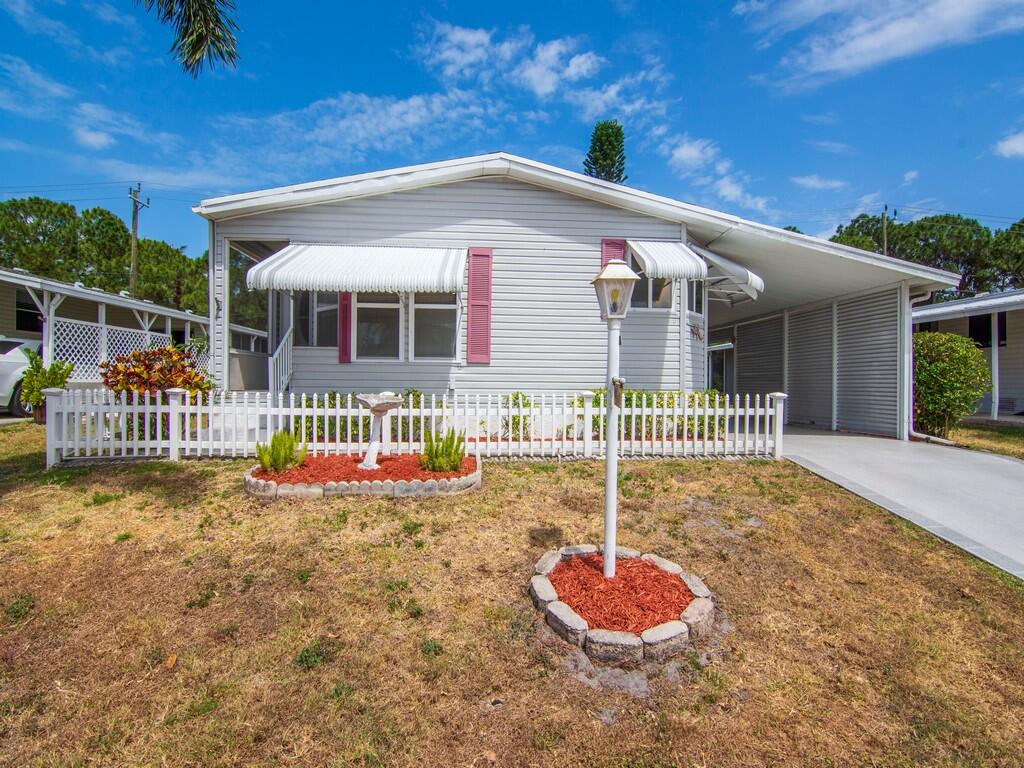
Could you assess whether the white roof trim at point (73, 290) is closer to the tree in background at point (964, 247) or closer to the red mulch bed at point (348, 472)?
the red mulch bed at point (348, 472)

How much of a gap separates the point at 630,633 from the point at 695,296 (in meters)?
8.46

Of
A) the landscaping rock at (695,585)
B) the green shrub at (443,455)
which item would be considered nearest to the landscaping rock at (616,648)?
the landscaping rock at (695,585)

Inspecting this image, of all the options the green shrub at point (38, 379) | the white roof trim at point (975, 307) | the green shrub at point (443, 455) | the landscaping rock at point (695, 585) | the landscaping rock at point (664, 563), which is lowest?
the landscaping rock at point (695, 585)

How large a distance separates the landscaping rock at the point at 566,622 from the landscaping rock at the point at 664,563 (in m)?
0.97

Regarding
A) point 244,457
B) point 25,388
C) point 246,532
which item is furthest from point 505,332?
point 25,388

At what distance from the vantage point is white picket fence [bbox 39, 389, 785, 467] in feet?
22.0

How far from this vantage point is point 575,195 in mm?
9234

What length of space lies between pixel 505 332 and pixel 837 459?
229 inches

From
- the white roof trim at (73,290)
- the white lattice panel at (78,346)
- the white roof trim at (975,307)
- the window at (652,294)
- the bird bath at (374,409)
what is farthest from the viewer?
the white roof trim at (975,307)

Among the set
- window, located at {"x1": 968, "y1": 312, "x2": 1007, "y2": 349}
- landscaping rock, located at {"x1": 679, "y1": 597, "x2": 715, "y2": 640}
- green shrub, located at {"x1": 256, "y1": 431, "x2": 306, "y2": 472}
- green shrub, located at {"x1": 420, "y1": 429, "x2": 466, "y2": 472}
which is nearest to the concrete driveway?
landscaping rock, located at {"x1": 679, "y1": 597, "x2": 715, "y2": 640}

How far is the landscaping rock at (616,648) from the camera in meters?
2.81

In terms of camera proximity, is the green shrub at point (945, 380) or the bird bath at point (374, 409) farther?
the green shrub at point (945, 380)

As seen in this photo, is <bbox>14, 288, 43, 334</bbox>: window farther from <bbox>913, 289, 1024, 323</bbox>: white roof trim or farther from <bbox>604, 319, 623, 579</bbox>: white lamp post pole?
<bbox>913, 289, 1024, 323</bbox>: white roof trim

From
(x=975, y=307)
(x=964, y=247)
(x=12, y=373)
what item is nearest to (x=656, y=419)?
(x=975, y=307)
